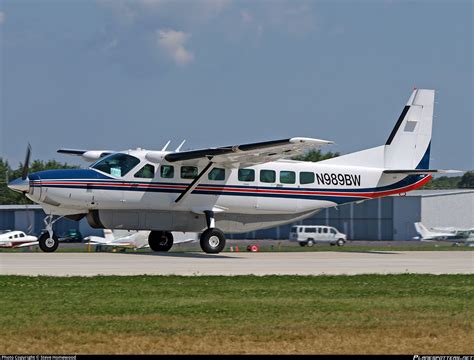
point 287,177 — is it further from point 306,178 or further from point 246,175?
point 246,175

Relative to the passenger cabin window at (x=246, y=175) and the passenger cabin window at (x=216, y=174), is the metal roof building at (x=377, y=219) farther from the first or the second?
the passenger cabin window at (x=216, y=174)

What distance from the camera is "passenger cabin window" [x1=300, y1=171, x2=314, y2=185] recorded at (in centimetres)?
3356

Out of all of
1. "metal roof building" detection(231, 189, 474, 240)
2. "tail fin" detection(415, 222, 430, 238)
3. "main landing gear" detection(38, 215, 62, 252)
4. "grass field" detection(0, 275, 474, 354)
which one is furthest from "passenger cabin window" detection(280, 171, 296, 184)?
"metal roof building" detection(231, 189, 474, 240)

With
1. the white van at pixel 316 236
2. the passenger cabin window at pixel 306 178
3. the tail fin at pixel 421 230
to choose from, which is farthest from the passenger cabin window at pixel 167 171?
the tail fin at pixel 421 230

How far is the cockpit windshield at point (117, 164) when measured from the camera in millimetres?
31047

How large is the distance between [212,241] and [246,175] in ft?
9.91

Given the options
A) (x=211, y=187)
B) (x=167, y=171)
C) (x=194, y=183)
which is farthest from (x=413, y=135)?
(x=167, y=171)

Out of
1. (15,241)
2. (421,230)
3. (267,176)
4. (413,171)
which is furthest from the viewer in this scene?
(421,230)

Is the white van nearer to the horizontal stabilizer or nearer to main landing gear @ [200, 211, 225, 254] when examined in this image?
the horizontal stabilizer

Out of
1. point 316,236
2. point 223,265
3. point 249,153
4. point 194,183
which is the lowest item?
point 223,265

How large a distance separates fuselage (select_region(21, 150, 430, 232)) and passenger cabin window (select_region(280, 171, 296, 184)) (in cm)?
4

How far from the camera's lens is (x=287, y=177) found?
33406 millimetres

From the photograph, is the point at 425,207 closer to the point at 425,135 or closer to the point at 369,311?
the point at 425,135

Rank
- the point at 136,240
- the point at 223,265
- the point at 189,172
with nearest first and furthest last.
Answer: the point at 223,265, the point at 189,172, the point at 136,240
